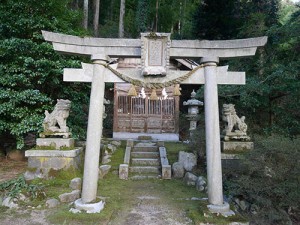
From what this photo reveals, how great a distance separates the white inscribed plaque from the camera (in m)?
5.36

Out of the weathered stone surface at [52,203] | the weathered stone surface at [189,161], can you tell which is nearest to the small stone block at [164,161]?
the weathered stone surface at [189,161]

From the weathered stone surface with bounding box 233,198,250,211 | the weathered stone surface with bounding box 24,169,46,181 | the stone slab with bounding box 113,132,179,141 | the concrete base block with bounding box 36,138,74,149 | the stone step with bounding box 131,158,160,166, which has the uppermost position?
the stone slab with bounding box 113,132,179,141

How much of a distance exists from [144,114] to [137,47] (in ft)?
27.3

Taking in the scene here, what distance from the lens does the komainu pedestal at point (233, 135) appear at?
25.1ft

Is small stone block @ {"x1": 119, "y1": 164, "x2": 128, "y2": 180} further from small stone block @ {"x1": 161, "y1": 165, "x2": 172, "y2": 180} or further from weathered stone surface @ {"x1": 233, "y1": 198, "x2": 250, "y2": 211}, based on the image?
weathered stone surface @ {"x1": 233, "y1": 198, "x2": 250, "y2": 211}

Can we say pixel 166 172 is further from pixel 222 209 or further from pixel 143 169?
pixel 222 209

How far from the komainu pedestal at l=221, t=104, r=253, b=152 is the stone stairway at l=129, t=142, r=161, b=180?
242 centimetres

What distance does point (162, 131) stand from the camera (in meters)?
13.5

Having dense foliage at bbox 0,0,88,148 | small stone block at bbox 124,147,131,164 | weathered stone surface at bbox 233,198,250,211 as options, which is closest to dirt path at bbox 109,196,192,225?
weathered stone surface at bbox 233,198,250,211

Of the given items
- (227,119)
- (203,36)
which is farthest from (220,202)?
(203,36)

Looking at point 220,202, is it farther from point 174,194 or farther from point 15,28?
point 15,28

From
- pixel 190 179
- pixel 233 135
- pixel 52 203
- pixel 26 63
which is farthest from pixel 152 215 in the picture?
pixel 26 63

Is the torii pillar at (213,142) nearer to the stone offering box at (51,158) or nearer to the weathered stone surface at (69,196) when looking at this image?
the weathered stone surface at (69,196)

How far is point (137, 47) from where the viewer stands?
5492 millimetres
